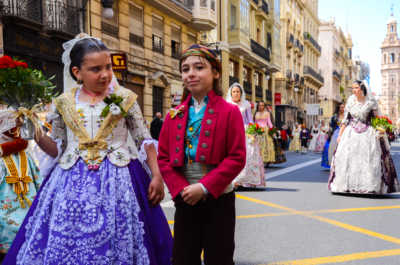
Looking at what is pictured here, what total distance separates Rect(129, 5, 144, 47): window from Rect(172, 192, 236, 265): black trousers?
16.0 meters

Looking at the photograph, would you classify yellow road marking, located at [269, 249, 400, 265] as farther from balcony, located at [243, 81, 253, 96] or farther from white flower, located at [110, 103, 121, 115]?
balcony, located at [243, 81, 253, 96]

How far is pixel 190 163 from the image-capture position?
2572mm

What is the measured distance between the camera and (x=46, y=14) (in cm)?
1347

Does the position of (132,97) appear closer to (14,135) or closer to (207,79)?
(207,79)

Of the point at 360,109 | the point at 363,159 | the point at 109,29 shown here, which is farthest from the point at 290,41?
the point at 363,159

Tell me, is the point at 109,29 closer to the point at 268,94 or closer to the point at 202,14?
the point at 202,14

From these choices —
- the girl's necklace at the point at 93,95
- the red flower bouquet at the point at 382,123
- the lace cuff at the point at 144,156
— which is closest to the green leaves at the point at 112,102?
the girl's necklace at the point at 93,95

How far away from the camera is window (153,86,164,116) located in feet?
64.2

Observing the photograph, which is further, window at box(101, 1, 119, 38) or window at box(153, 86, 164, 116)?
window at box(153, 86, 164, 116)

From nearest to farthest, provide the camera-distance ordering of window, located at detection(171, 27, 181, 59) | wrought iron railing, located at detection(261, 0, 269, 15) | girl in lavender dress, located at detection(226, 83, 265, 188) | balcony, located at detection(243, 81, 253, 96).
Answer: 1. girl in lavender dress, located at detection(226, 83, 265, 188)
2. window, located at detection(171, 27, 181, 59)
3. balcony, located at detection(243, 81, 253, 96)
4. wrought iron railing, located at detection(261, 0, 269, 15)

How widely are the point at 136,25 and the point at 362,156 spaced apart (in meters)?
12.7

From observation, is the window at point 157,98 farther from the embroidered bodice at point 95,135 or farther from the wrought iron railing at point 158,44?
the embroidered bodice at point 95,135

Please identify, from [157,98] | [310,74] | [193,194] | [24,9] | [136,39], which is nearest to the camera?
[193,194]

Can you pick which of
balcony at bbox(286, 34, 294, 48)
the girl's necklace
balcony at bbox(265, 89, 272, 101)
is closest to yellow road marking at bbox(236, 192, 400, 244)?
the girl's necklace
